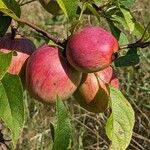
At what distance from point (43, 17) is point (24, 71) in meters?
3.06

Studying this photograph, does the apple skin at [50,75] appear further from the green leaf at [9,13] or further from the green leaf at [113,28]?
the green leaf at [113,28]

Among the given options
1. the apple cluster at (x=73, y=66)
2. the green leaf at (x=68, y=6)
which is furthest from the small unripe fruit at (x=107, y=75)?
the green leaf at (x=68, y=6)

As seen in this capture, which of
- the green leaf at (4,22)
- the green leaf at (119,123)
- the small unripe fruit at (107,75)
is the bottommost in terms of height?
the green leaf at (119,123)

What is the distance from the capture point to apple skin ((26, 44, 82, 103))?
869 millimetres

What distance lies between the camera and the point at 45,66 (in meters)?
0.87

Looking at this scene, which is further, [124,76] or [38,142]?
[124,76]

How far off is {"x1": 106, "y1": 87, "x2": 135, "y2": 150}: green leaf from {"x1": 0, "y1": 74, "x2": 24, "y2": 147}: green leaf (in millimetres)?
163

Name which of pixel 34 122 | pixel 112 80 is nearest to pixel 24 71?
pixel 112 80

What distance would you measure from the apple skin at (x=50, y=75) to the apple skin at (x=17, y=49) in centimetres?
4

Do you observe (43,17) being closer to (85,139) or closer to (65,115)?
(85,139)

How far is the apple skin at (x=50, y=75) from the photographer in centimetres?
87

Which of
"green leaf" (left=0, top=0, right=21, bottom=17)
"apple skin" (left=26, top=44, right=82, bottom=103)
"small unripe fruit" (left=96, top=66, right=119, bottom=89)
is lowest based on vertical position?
"small unripe fruit" (left=96, top=66, right=119, bottom=89)

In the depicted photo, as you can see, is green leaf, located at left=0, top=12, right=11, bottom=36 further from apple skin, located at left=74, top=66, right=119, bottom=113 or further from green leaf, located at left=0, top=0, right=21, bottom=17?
apple skin, located at left=74, top=66, right=119, bottom=113

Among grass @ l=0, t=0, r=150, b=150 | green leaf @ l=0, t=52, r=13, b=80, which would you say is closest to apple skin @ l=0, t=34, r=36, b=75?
green leaf @ l=0, t=52, r=13, b=80
